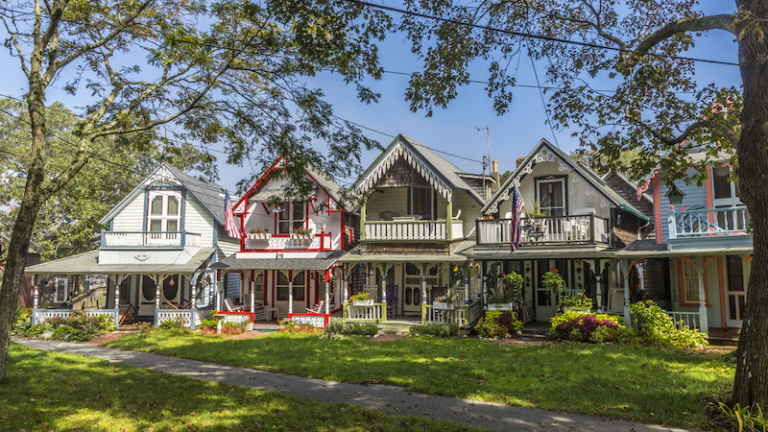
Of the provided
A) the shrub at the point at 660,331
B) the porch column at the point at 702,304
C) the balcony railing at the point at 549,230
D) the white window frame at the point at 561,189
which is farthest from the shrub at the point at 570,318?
the white window frame at the point at 561,189

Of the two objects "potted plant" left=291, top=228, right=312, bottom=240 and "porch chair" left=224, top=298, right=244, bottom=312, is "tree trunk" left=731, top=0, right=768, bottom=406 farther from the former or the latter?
"porch chair" left=224, top=298, right=244, bottom=312

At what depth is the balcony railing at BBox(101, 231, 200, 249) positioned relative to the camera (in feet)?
75.0

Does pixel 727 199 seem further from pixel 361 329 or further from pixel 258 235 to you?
pixel 258 235

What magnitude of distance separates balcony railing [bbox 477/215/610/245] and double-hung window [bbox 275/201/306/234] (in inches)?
366

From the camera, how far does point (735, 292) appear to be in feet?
54.8

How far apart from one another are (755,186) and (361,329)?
45.7 feet

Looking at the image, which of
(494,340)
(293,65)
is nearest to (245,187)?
(293,65)

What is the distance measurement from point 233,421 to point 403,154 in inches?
576

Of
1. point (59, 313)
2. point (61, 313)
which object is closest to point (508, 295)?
point (61, 313)

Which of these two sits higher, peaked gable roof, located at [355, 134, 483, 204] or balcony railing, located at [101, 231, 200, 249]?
peaked gable roof, located at [355, 134, 483, 204]

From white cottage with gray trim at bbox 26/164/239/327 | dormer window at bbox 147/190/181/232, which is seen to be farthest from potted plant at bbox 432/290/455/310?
dormer window at bbox 147/190/181/232

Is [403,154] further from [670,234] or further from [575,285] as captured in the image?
[670,234]

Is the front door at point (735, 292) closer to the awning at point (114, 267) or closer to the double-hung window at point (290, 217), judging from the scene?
the double-hung window at point (290, 217)

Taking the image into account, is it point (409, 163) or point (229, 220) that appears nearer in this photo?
point (409, 163)
